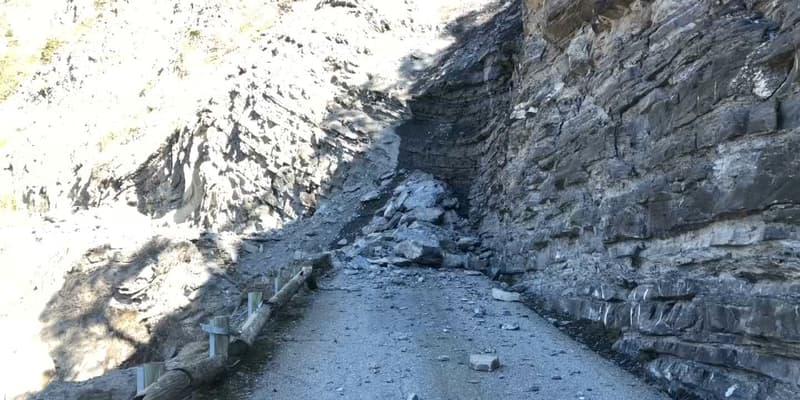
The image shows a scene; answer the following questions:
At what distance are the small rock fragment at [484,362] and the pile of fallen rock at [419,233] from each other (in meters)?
6.16

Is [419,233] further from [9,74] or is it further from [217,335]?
[9,74]

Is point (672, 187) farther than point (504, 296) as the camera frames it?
No

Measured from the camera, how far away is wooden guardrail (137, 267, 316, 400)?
439cm

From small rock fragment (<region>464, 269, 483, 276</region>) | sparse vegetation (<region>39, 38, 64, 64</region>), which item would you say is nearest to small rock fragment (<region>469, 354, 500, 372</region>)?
small rock fragment (<region>464, 269, 483, 276</region>)

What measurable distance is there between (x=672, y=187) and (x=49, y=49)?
42403 mm

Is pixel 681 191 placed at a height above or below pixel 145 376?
above

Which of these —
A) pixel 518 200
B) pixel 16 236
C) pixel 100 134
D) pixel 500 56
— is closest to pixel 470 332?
pixel 518 200

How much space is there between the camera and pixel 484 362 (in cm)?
589

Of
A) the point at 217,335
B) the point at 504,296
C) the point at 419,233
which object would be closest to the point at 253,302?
the point at 217,335

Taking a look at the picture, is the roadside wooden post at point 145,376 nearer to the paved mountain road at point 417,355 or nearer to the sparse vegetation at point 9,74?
the paved mountain road at point 417,355

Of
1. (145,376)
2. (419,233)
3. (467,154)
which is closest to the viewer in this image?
(145,376)

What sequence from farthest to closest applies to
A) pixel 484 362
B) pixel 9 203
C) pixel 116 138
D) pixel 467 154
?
pixel 9 203
pixel 116 138
pixel 467 154
pixel 484 362

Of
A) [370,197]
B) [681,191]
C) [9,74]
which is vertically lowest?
[681,191]

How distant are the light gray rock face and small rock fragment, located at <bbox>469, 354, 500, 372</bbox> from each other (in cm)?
165
